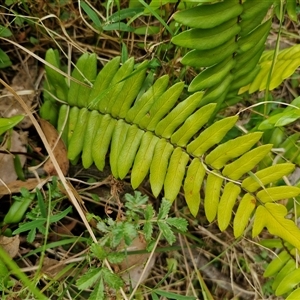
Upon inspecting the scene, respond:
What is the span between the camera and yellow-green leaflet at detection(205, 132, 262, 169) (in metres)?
1.62

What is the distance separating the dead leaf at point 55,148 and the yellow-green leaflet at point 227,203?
0.59 m

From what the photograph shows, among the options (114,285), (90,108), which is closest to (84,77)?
(90,108)

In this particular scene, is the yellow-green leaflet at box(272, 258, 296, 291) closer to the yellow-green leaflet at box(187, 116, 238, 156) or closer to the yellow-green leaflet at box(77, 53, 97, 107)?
the yellow-green leaflet at box(187, 116, 238, 156)

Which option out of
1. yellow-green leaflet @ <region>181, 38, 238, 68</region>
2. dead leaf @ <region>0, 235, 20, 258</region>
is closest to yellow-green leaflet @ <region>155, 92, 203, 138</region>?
yellow-green leaflet @ <region>181, 38, 238, 68</region>

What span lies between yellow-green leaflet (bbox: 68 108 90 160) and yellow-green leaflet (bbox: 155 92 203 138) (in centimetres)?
26

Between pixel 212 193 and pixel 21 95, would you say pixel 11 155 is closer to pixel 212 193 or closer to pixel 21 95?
pixel 21 95

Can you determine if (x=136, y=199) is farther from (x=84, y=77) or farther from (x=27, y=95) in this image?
(x=27, y=95)

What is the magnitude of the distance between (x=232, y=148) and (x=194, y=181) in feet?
0.55

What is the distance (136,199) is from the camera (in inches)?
63.4

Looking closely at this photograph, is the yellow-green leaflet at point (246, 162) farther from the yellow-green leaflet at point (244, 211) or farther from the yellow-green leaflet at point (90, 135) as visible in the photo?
the yellow-green leaflet at point (90, 135)

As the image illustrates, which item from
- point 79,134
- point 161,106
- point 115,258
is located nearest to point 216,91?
point 161,106

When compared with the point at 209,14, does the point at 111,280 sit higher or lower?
lower

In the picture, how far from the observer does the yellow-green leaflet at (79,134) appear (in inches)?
69.2

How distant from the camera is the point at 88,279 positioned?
4.95ft
